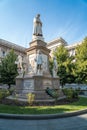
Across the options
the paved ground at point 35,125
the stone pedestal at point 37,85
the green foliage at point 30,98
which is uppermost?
the stone pedestal at point 37,85

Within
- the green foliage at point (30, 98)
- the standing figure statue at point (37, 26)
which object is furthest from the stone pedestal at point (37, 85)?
the standing figure statue at point (37, 26)

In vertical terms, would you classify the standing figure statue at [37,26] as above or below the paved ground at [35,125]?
above

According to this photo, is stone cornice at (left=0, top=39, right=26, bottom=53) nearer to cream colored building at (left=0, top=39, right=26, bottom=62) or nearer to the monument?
cream colored building at (left=0, top=39, right=26, bottom=62)

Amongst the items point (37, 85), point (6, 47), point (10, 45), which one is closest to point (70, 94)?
point (37, 85)

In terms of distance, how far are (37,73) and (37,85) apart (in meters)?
1.32

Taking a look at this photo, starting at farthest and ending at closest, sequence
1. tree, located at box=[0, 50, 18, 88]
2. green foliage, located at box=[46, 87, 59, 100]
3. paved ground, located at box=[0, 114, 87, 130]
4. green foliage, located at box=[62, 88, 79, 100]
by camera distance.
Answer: tree, located at box=[0, 50, 18, 88] → green foliage, located at box=[62, 88, 79, 100] → green foliage, located at box=[46, 87, 59, 100] → paved ground, located at box=[0, 114, 87, 130]

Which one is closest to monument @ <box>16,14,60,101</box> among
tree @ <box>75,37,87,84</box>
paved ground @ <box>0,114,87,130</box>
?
paved ground @ <box>0,114,87,130</box>

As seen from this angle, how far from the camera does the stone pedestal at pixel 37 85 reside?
43.4 ft

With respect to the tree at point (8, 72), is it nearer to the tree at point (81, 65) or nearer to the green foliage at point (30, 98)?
the tree at point (81, 65)

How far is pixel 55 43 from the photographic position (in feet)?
175

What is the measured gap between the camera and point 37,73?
14.7m

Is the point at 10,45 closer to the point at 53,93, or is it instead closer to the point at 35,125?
the point at 53,93

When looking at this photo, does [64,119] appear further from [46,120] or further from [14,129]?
[14,129]

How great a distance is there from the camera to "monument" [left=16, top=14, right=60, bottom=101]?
14.0m
